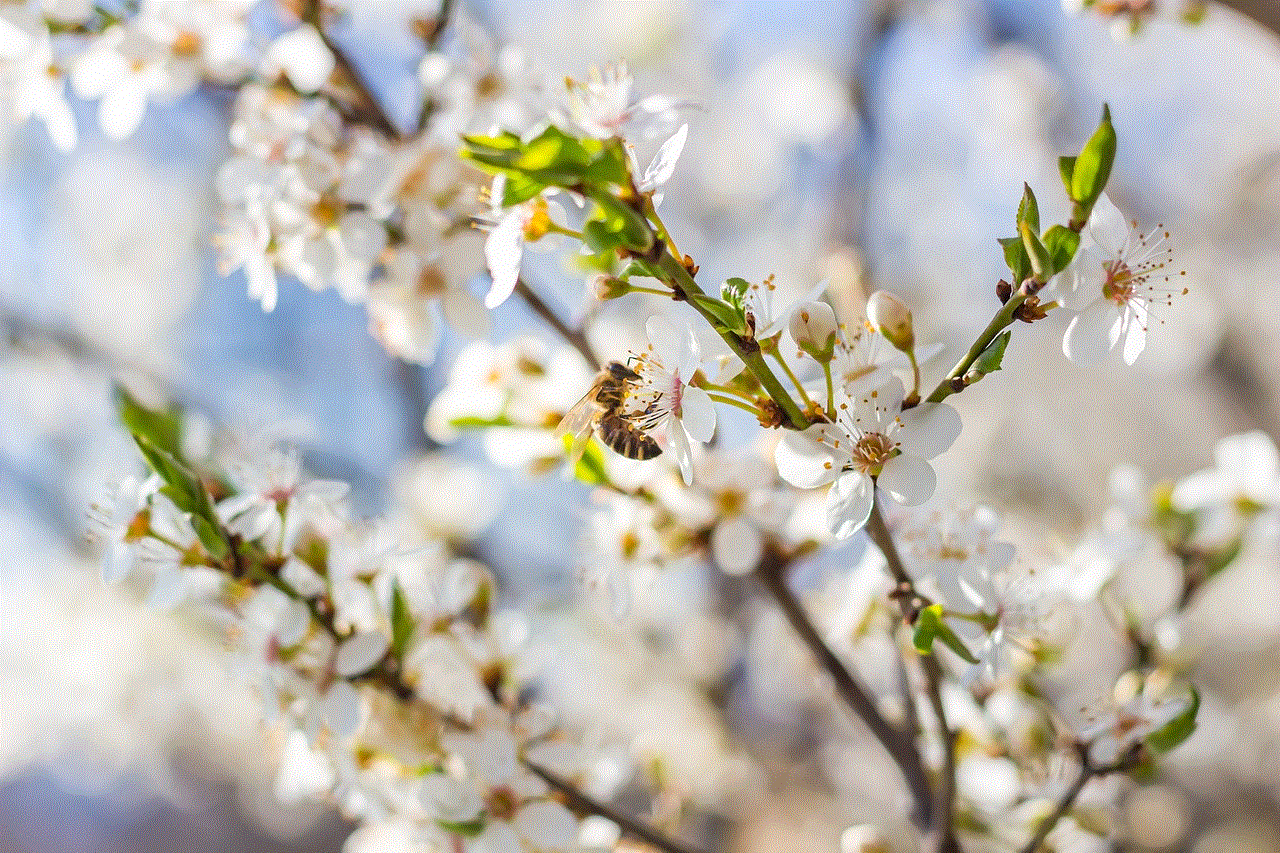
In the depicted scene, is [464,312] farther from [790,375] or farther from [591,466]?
[790,375]

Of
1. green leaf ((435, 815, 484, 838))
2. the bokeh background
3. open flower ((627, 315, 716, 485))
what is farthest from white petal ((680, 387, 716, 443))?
the bokeh background

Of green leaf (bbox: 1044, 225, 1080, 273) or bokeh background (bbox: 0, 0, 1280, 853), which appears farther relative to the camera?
bokeh background (bbox: 0, 0, 1280, 853)

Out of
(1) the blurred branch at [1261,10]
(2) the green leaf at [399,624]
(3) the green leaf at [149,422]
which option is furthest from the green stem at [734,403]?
(1) the blurred branch at [1261,10]

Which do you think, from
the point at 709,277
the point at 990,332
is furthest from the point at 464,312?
the point at 709,277

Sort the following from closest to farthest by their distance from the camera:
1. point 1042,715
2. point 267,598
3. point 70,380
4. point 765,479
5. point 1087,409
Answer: point 267,598
point 765,479
point 1042,715
point 70,380
point 1087,409

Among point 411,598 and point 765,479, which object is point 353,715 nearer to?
point 411,598

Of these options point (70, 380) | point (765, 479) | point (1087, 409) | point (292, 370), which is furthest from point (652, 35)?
point (765, 479)

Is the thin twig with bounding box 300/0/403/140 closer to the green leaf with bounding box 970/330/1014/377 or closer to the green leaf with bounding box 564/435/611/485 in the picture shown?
the green leaf with bounding box 564/435/611/485
